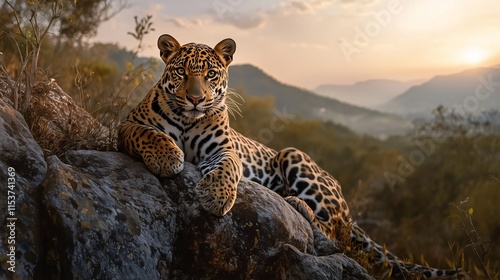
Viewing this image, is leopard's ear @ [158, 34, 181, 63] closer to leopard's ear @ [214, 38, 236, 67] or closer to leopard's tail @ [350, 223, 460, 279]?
leopard's ear @ [214, 38, 236, 67]

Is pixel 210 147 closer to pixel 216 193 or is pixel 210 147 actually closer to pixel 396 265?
pixel 216 193

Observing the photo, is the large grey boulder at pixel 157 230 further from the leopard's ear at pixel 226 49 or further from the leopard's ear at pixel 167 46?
the leopard's ear at pixel 226 49

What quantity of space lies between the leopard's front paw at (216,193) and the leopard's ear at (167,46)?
1.70 metres

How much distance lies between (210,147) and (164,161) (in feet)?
3.11

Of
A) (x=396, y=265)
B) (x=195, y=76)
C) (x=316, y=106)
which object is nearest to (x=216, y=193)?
(x=195, y=76)

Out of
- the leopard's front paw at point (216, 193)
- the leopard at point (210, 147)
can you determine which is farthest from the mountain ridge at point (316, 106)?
the leopard's front paw at point (216, 193)

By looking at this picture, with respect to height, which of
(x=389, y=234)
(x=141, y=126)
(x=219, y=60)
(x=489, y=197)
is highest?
(x=219, y=60)

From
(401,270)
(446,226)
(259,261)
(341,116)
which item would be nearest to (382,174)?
(446,226)

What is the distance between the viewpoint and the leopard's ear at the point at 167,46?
7.20 m

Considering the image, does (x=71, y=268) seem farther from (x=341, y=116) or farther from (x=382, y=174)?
(x=341, y=116)

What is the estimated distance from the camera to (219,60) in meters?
7.38

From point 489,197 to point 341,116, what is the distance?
7221cm

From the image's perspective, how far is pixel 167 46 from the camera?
7.24 metres

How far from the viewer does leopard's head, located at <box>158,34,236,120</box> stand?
6.74 metres
